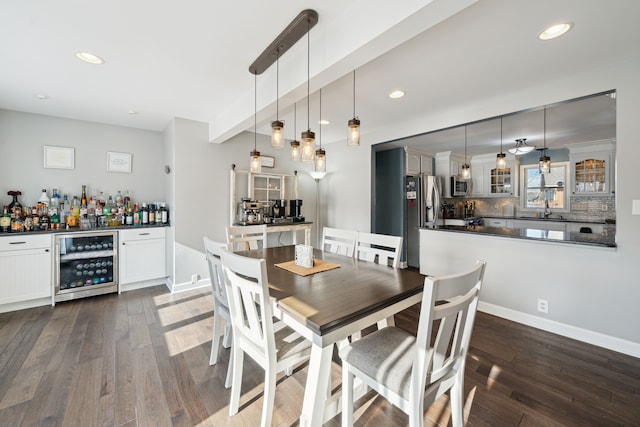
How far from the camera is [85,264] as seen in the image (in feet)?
11.2

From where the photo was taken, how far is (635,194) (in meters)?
2.06

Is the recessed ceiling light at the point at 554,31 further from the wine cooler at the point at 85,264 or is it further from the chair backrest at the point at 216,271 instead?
the wine cooler at the point at 85,264

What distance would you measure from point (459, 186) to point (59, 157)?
275 inches

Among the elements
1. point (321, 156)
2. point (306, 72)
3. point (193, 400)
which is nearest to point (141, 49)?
point (306, 72)

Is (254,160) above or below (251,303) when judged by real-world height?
above

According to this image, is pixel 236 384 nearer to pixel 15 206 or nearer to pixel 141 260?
pixel 141 260

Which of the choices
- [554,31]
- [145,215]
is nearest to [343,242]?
[554,31]

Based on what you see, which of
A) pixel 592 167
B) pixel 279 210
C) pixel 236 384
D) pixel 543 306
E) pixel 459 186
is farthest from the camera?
pixel 459 186

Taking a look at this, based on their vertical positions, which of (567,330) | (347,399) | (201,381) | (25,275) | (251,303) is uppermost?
(251,303)

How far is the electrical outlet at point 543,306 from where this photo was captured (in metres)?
2.53

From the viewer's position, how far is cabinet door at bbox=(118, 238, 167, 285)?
3539mm

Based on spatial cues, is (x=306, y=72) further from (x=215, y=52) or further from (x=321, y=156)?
(x=215, y=52)

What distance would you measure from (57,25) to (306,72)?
5.48ft

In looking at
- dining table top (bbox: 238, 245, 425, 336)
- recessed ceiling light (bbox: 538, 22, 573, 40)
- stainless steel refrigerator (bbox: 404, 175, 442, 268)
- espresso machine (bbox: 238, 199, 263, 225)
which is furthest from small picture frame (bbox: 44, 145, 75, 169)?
recessed ceiling light (bbox: 538, 22, 573, 40)
